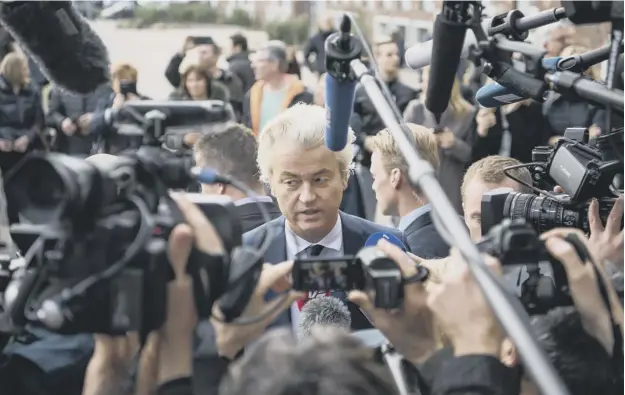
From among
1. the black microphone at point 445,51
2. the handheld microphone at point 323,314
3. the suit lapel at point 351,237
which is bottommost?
the suit lapel at point 351,237

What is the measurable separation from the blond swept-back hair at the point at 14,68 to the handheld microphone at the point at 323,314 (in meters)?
3.82

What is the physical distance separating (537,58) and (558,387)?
0.63 meters

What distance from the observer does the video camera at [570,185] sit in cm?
174

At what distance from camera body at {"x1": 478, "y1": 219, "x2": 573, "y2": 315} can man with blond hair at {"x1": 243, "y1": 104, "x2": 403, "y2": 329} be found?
2.39ft

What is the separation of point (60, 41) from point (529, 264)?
0.84m

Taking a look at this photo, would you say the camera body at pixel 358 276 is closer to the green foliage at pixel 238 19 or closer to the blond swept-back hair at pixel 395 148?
the blond swept-back hair at pixel 395 148

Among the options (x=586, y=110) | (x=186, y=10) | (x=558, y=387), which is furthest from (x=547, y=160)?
(x=186, y=10)

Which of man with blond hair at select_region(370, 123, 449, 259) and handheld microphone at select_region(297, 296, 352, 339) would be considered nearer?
→ handheld microphone at select_region(297, 296, 352, 339)

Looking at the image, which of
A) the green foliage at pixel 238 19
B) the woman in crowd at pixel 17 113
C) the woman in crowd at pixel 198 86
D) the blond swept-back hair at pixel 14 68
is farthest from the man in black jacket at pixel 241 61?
the woman in crowd at pixel 198 86

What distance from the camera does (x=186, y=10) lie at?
7719 millimetres

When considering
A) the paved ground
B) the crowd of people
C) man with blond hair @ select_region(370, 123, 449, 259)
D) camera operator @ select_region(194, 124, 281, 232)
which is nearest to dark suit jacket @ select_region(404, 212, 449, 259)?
man with blond hair @ select_region(370, 123, 449, 259)

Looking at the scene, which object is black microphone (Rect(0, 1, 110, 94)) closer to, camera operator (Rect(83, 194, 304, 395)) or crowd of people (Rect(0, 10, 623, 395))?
crowd of people (Rect(0, 10, 623, 395))

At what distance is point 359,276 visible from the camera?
5.23 ft

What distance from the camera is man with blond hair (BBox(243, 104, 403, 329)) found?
222 cm
